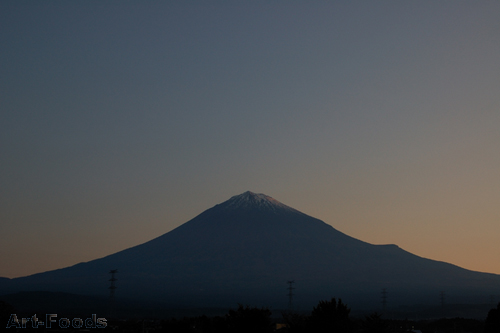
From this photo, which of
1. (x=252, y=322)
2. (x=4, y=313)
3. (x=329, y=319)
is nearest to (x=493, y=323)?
(x=329, y=319)

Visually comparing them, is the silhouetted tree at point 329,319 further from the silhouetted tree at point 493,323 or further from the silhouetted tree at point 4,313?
the silhouetted tree at point 4,313

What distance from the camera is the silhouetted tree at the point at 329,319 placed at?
6016 centimetres

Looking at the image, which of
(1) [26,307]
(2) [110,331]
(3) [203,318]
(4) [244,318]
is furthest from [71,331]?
(1) [26,307]

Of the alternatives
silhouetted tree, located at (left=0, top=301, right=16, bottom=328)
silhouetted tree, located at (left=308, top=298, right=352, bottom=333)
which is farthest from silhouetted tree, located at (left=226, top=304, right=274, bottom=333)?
silhouetted tree, located at (left=0, top=301, right=16, bottom=328)

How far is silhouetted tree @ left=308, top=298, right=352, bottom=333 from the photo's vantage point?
60.2 metres

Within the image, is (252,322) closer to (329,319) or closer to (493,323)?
(329,319)

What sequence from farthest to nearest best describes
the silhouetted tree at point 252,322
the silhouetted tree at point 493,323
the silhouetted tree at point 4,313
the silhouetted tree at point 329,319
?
the silhouetted tree at point 4,313 → the silhouetted tree at point 493,323 → the silhouetted tree at point 252,322 → the silhouetted tree at point 329,319

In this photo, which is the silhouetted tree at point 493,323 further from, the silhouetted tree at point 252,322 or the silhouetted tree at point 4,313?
the silhouetted tree at point 4,313

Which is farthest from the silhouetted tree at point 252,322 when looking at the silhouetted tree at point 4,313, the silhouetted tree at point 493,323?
the silhouetted tree at point 4,313

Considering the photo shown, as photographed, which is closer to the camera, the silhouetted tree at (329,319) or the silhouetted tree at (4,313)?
the silhouetted tree at (329,319)

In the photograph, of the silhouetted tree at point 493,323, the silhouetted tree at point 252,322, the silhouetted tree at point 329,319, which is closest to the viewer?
the silhouetted tree at point 329,319

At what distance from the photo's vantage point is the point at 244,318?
205ft

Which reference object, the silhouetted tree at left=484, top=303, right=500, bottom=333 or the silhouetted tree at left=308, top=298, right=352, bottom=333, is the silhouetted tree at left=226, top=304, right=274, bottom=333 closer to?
the silhouetted tree at left=308, top=298, right=352, bottom=333

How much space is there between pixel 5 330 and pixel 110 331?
15.5 m
